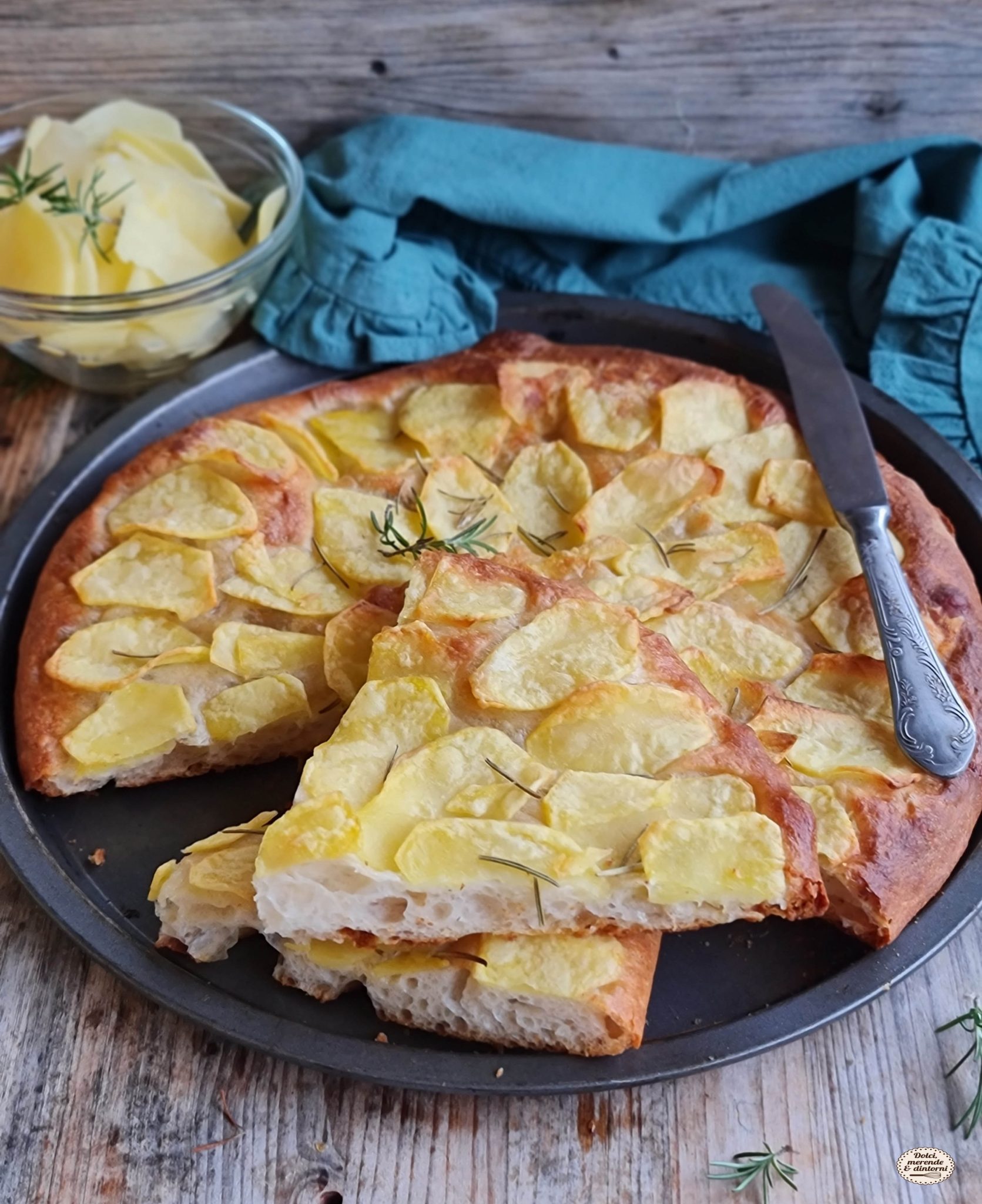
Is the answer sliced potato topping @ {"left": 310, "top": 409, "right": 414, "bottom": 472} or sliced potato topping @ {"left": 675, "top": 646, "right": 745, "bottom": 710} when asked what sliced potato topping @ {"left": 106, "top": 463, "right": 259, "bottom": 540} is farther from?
sliced potato topping @ {"left": 675, "top": 646, "right": 745, "bottom": 710}

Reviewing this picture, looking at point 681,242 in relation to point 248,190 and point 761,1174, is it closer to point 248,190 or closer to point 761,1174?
point 248,190

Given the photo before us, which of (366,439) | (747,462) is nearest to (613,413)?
(747,462)

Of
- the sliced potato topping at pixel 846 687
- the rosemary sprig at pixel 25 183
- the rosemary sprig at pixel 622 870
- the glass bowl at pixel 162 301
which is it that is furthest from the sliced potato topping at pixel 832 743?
the rosemary sprig at pixel 25 183

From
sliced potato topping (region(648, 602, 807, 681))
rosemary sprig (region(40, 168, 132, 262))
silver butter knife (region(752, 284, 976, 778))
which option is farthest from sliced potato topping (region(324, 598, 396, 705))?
rosemary sprig (region(40, 168, 132, 262))

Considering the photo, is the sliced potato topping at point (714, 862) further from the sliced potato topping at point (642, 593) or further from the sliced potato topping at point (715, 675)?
the sliced potato topping at point (642, 593)

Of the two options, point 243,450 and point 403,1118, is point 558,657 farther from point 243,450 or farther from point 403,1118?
point 243,450

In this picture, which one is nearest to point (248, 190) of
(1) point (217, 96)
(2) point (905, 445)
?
(1) point (217, 96)
